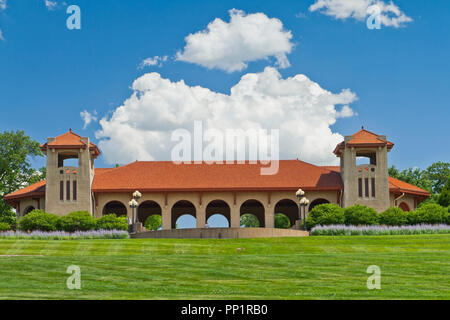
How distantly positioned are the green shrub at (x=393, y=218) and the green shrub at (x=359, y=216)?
62 cm

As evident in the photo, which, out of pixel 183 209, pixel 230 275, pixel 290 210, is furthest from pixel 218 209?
pixel 230 275

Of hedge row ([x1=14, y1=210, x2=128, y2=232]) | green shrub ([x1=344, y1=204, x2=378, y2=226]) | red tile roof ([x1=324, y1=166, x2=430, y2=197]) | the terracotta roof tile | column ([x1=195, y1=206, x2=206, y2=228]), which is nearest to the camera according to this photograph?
green shrub ([x1=344, y1=204, x2=378, y2=226])

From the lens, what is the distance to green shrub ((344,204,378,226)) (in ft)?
152

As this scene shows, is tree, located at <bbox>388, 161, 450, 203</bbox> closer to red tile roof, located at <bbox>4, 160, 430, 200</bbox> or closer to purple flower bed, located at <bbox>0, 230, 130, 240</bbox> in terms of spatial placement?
red tile roof, located at <bbox>4, 160, 430, 200</bbox>

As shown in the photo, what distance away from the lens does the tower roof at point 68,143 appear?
2054 inches

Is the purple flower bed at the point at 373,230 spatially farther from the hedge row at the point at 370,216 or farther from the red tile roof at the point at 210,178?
the red tile roof at the point at 210,178

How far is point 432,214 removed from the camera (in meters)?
45.8

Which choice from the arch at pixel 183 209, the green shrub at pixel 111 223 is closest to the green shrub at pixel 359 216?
the green shrub at pixel 111 223

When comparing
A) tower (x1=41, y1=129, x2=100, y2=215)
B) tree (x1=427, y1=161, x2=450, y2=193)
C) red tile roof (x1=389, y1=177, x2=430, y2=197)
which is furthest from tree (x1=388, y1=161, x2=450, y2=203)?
tower (x1=41, y1=129, x2=100, y2=215)

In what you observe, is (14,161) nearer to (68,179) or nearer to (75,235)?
(68,179)

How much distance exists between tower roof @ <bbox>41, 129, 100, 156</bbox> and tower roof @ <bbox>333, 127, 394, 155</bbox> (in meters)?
20.7

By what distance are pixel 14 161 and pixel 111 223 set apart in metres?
28.2
